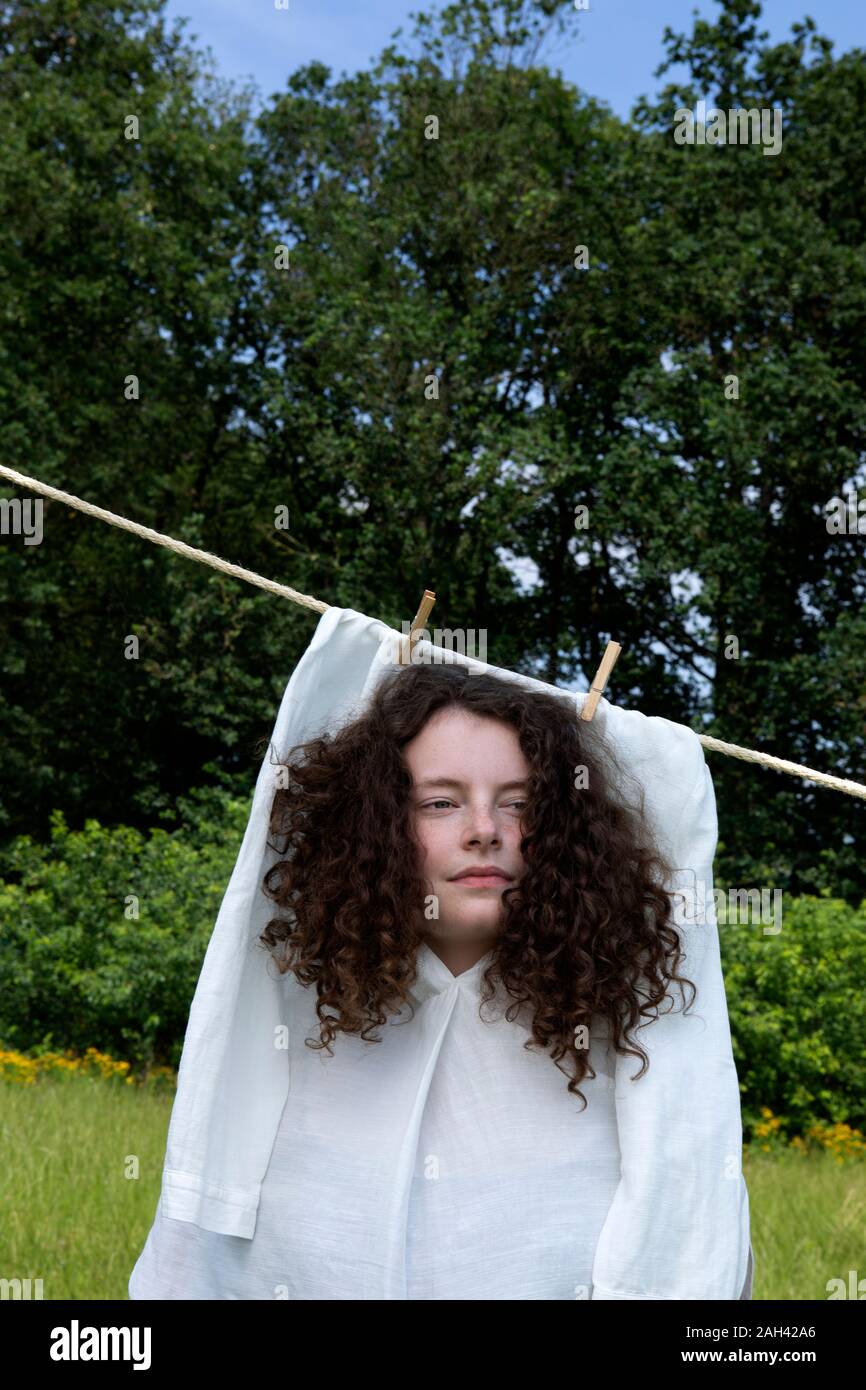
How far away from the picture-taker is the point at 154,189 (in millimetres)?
12555

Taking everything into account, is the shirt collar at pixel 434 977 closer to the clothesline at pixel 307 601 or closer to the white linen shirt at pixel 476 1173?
the white linen shirt at pixel 476 1173

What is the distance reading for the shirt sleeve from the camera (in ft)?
Result: 5.50

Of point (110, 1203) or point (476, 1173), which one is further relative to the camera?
point (110, 1203)

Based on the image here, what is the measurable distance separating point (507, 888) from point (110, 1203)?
2.82 m

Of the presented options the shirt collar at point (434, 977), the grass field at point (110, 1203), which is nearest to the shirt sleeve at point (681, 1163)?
the shirt collar at point (434, 977)

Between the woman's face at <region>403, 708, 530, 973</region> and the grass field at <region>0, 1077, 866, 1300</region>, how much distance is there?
7.53 feet

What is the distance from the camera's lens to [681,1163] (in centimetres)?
170

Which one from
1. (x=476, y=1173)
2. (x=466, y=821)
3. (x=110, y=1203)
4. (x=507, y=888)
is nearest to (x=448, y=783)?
(x=466, y=821)

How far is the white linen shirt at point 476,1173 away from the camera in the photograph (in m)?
1.70

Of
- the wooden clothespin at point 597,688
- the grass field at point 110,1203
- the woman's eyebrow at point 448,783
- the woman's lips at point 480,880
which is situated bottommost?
the grass field at point 110,1203

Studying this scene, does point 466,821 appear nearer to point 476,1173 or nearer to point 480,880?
point 480,880

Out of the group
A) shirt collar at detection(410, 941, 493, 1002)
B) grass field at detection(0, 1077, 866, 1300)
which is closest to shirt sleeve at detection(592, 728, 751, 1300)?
shirt collar at detection(410, 941, 493, 1002)

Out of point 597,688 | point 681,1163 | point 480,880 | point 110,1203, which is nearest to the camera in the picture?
point 681,1163

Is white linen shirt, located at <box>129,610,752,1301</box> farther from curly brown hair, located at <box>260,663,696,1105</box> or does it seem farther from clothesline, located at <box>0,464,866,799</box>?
clothesline, located at <box>0,464,866,799</box>
